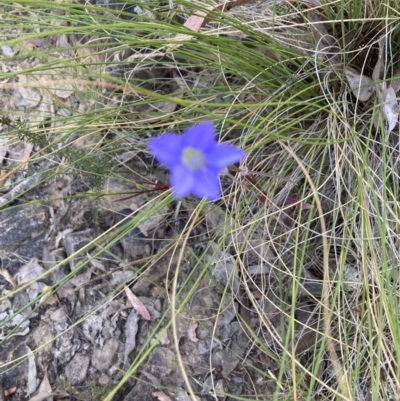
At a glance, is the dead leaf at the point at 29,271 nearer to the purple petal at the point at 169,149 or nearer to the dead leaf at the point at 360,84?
the purple petal at the point at 169,149

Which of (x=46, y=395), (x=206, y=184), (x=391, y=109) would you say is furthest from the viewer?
(x=46, y=395)

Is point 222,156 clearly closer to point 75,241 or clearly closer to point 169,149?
point 169,149

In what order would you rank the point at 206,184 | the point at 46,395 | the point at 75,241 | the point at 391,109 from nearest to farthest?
the point at 206,184, the point at 391,109, the point at 46,395, the point at 75,241

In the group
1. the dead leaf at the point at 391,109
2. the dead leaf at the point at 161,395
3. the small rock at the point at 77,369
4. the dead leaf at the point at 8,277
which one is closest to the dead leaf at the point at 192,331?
the dead leaf at the point at 161,395

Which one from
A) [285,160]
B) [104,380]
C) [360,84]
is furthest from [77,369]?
[360,84]

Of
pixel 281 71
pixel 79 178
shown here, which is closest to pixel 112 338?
pixel 79 178

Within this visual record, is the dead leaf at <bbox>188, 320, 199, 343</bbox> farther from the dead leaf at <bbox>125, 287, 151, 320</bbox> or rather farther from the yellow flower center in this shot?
the yellow flower center

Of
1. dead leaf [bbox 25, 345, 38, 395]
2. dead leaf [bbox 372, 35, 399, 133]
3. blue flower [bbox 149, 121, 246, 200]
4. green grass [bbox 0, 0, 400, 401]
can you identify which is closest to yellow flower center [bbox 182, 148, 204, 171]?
blue flower [bbox 149, 121, 246, 200]

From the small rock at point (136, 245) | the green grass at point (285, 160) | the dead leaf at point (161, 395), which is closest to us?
the green grass at point (285, 160)
